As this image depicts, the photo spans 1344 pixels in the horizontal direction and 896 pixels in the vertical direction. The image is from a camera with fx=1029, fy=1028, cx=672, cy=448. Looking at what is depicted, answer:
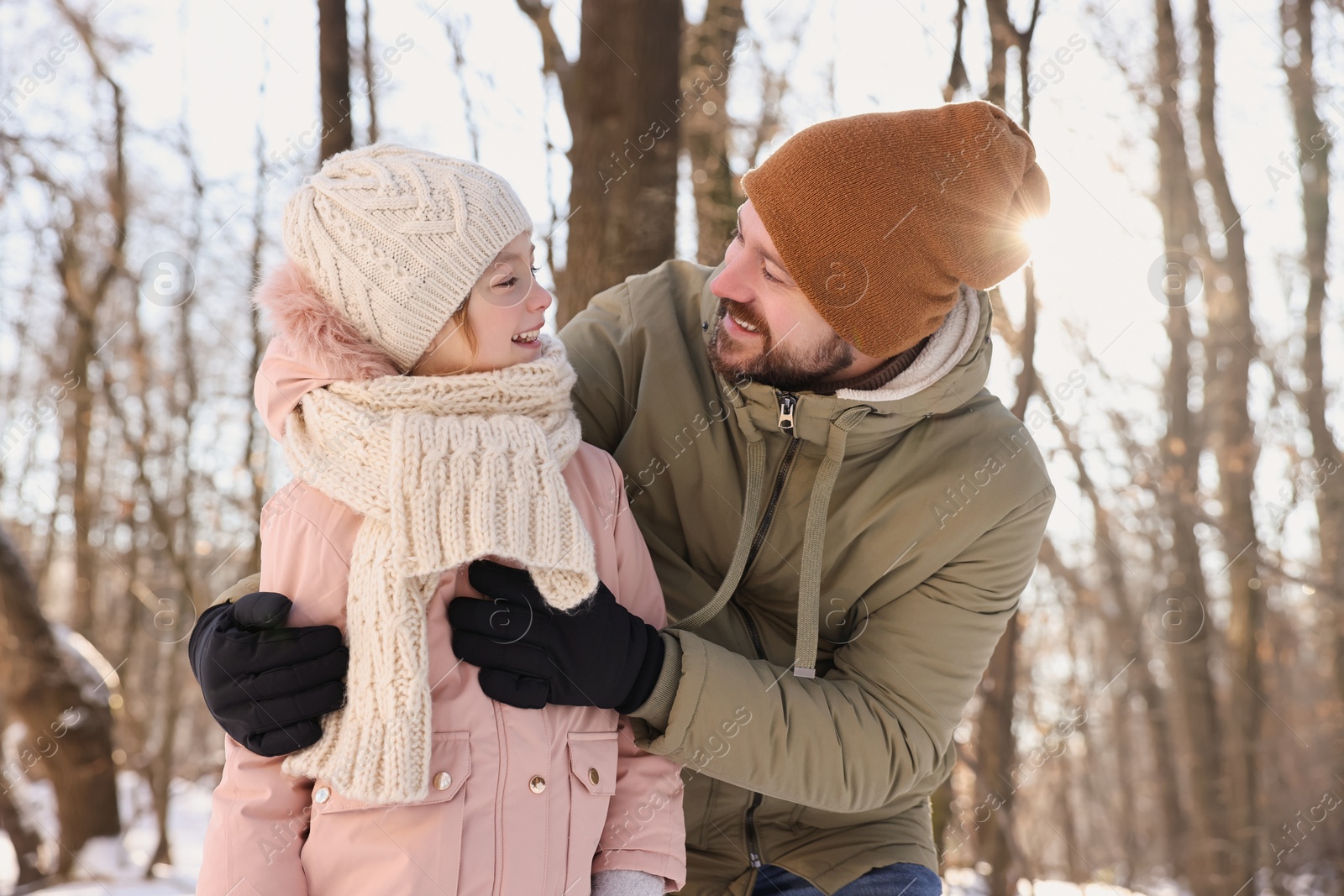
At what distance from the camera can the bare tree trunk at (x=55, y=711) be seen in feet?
17.6

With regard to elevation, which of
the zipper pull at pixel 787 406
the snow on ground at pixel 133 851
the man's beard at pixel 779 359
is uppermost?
the man's beard at pixel 779 359

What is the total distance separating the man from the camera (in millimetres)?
2195

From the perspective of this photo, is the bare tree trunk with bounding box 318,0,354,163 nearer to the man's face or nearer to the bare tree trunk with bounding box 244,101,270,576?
the bare tree trunk with bounding box 244,101,270,576

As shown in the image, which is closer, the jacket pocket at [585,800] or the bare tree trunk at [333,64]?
the jacket pocket at [585,800]

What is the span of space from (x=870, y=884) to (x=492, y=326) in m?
1.40

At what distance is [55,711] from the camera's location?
546 cm

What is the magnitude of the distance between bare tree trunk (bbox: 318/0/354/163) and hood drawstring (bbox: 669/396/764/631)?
2.83m

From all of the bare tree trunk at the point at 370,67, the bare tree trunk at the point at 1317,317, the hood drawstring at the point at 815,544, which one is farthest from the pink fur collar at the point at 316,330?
the bare tree trunk at the point at 1317,317

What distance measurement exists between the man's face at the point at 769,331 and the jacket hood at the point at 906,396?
0.20ft

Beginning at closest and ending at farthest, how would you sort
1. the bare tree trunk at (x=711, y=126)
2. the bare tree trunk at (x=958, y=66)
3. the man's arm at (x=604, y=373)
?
the man's arm at (x=604, y=373) < the bare tree trunk at (x=958, y=66) < the bare tree trunk at (x=711, y=126)

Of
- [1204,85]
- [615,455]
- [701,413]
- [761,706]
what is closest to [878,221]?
[701,413]

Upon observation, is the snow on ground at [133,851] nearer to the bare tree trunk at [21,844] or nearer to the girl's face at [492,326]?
the bare tree trunk at [21,844]

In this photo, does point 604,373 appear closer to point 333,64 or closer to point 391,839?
point 391,839

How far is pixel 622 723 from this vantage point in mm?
1974
